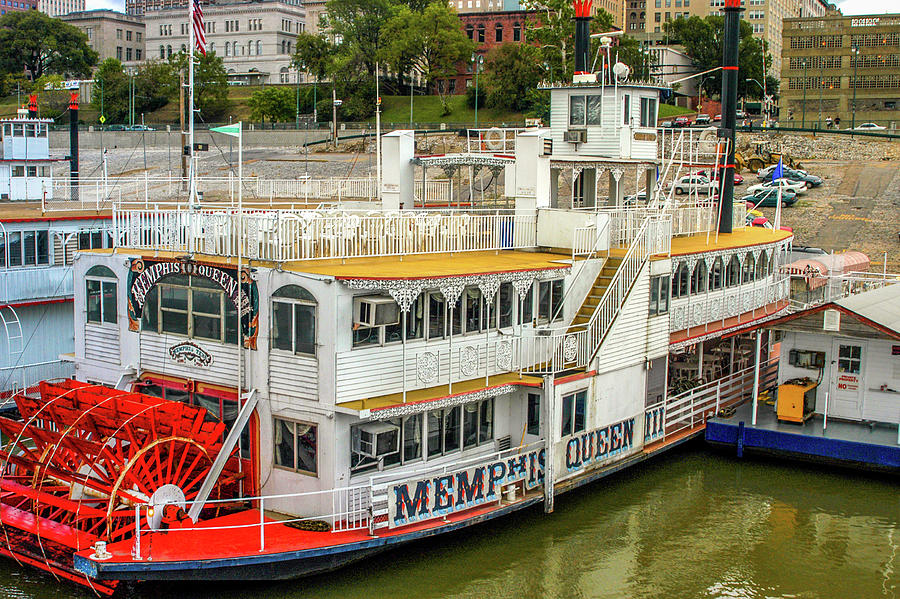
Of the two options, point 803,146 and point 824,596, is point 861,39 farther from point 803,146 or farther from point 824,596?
point 824,596

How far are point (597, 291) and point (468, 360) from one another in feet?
13.6

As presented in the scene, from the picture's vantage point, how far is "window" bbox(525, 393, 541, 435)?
19.5 meters

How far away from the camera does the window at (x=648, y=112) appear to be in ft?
94.1

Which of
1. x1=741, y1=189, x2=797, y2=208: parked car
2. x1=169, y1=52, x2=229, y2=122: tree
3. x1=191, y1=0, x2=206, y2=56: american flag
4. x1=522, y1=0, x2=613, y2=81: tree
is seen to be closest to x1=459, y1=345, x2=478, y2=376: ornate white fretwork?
x1=191, y1=0, x2=206, y2=56: american flag

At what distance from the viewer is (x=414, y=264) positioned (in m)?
18.6

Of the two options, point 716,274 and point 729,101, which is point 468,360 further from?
point 729,101

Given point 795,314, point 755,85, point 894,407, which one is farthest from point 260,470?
point 755,85

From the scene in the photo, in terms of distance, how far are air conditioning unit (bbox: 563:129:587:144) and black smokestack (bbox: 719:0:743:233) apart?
4.80m

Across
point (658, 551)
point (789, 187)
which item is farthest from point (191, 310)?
point (789, 187)

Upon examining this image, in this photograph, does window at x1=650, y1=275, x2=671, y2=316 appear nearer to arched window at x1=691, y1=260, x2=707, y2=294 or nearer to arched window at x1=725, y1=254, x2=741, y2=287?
arched window at x1=691, y1=260, x2=707, y2=294

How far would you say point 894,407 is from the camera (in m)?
22.4

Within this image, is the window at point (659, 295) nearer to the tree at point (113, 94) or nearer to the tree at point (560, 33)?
the tree at point (560, 33)

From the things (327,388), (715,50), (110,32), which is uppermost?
(110,32)

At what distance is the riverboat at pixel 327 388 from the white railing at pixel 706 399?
0.20m
